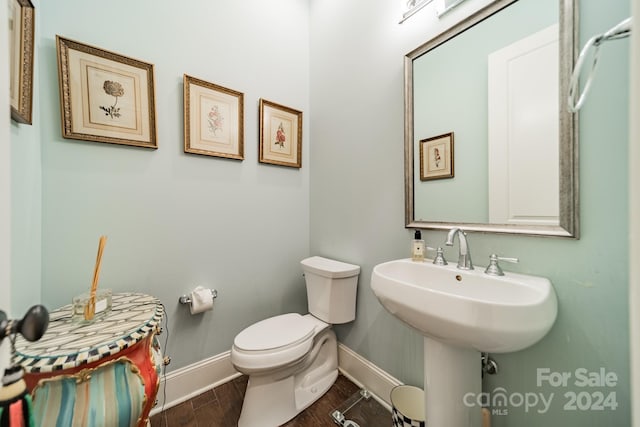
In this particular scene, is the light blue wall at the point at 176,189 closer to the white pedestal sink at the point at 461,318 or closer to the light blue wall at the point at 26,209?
the light blue wall at the point at 26,209

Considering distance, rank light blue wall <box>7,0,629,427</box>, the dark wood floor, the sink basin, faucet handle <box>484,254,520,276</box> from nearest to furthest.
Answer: the sink basin
light blue wall <box>7,0,629,427</box>
faucet handle <box>484,254,520,276</box>
the dark wood floor

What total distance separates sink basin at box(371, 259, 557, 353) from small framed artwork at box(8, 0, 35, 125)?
138cm

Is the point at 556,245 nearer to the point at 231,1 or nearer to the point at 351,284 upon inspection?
the point at 351,284

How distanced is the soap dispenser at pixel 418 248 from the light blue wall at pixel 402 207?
0.24ft

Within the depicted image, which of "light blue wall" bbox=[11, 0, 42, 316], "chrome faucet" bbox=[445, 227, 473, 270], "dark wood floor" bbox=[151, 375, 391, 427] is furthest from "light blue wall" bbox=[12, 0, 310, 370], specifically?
"chrome faucet" bbox=[445, 227, 473, 270]

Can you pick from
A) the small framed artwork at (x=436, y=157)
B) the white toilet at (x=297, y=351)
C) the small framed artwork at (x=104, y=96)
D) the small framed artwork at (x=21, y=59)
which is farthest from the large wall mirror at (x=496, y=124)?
the small framed artwork at (x=21, y=59)

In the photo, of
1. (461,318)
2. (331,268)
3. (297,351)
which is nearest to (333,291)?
(331,268)

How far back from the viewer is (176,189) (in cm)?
132

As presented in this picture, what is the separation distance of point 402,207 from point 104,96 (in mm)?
1527

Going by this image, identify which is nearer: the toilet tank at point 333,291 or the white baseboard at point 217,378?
the white baseboard at point 217,378

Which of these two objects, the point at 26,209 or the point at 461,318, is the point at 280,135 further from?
the point at 461,318

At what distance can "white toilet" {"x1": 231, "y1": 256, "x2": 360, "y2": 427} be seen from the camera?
1.12 metres

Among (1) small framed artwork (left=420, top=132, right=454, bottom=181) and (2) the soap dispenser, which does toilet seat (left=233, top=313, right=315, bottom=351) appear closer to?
(2) the soap dispenser

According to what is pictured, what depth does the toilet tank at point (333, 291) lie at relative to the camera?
139cm
